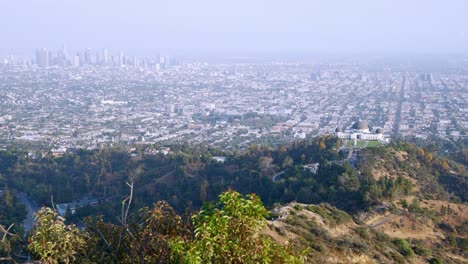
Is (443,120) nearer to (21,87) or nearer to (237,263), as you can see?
(237,263)

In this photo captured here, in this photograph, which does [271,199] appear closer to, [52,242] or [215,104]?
[52,242]

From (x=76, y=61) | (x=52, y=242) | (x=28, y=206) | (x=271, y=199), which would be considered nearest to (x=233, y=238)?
(x=52, y=242)

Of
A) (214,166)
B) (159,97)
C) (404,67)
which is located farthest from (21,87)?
(404,67)

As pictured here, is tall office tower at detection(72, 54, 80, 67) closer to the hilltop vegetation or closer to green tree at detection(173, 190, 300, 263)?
the hilltop vegetation

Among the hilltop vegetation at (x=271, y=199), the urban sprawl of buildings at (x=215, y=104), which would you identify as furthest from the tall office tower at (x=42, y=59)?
the hilltop vegetation at (x=271, y=199)

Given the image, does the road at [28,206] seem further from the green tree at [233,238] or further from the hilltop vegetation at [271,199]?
the green tree at [233,238]
